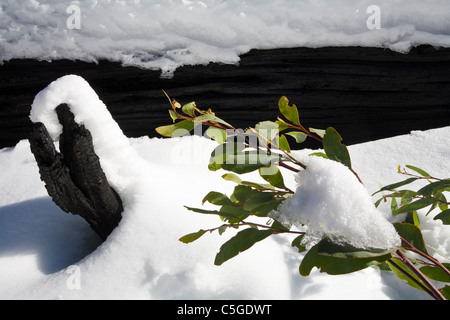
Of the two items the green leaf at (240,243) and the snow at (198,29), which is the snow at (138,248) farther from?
the snow at (198,29)

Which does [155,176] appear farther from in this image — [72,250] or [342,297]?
[342,297]

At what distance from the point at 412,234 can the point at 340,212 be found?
168 mm

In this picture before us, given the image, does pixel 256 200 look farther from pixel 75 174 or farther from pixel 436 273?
pixel 75 174

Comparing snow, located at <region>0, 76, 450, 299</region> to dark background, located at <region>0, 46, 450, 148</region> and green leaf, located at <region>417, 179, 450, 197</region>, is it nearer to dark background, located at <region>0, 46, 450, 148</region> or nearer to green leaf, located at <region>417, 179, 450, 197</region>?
green leaf, located at <region>417, 179, 450, 197</region>

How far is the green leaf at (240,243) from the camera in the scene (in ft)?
1.92

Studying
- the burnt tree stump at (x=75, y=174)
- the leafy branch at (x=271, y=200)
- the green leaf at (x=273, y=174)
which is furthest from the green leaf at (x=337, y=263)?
the burnt tree stump at (x=75, y=174)

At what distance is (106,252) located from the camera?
0.88 meters

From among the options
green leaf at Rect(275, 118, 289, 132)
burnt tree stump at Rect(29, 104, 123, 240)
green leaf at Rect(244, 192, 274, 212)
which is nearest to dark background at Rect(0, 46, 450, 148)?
burnt tree stump at Rect(29, 104, 123, 240)

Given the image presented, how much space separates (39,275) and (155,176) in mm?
345

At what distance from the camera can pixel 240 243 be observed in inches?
23.4

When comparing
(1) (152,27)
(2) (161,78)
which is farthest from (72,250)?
(1) (152,27)

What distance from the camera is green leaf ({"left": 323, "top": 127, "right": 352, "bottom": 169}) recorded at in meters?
0.62
